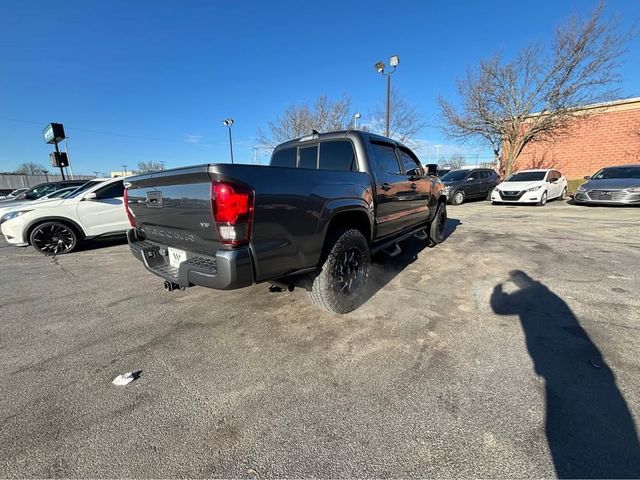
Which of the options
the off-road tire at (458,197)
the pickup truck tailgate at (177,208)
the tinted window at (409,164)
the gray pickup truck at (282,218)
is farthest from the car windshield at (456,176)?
the pickup truck tailgate at (177,208)

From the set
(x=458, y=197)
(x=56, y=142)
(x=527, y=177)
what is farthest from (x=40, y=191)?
(x=527, y=177)

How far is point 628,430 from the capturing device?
1.69 metres

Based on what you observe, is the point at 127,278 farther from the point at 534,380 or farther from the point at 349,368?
the point at 534,380

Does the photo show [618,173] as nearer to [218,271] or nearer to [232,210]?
[232,210]

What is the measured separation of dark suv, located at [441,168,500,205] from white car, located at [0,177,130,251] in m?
13.1

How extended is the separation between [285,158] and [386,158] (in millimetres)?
1486

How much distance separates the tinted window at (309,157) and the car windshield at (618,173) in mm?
14197

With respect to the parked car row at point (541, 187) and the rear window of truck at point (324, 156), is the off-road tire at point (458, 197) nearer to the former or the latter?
the parked car row at point (541, 187)

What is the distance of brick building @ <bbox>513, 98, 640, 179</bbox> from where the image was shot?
63.8 feet

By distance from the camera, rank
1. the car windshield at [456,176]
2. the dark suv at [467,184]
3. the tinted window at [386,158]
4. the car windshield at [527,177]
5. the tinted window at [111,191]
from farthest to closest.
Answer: the car windshield at [456,176] < the dark suv at [467,184] < the car windshield at [527,177] < the tinted window at [111,191] < the tinted window at [386,158]

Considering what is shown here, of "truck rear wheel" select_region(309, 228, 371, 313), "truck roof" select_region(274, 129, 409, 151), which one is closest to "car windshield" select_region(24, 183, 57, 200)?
"truck roof" select_region(274, 129, 409, 151)

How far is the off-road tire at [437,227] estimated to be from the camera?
20.3 ft

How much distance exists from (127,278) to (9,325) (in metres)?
1.54

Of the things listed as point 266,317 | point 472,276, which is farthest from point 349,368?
point 472,276
